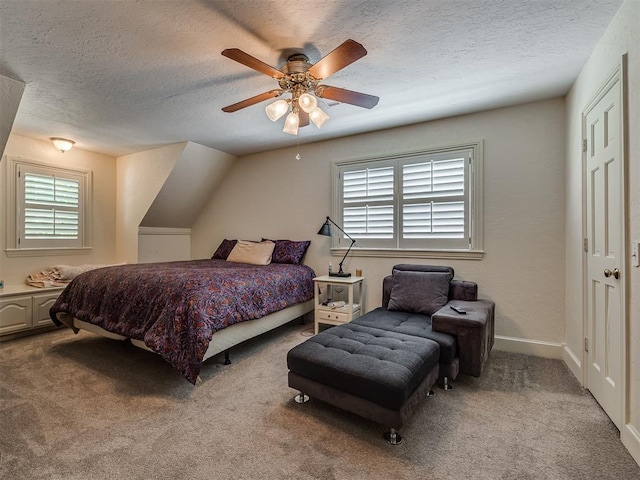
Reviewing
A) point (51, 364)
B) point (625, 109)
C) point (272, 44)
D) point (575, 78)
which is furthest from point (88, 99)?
point (575, 78)

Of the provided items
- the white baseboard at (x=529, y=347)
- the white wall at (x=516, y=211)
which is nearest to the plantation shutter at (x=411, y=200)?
the white wall at (x=516, y=211)

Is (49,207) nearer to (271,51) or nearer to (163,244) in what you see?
(163,244)

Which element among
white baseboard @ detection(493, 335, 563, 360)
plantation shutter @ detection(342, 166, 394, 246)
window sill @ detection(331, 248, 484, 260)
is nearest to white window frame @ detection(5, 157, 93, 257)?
window sill @ detection(331, 248, 484, 260)

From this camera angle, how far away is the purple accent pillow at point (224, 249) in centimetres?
456

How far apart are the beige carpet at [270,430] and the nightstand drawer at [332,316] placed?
1.00m

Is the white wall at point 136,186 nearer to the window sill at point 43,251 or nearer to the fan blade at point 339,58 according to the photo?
the window sill at point 43,251

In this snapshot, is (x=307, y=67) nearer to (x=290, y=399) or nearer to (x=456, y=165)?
(x=456, y=165)

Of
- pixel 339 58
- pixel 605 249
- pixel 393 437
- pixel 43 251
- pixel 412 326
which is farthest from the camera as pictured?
pixel 43 251

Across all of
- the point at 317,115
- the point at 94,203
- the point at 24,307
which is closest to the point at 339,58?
the point at 317,115

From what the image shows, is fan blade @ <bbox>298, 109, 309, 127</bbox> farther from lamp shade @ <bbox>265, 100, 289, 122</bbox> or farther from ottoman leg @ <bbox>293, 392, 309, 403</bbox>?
ottoman leg @ <bbox>293, 392, 309, 403</bbox>

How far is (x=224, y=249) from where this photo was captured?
461 cm

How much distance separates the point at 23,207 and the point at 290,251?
11.0 ft

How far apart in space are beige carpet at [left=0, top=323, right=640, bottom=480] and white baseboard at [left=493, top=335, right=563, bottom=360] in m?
0.25

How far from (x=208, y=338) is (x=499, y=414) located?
200cm
